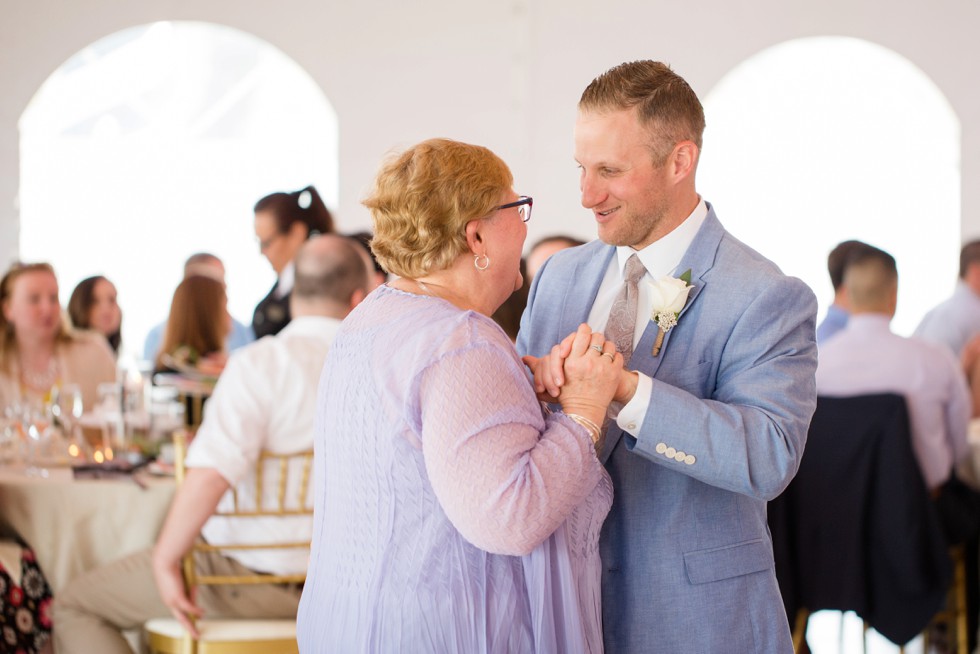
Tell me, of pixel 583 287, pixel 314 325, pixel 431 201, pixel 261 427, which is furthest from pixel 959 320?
pixel 431 201

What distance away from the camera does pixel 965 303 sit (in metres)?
6.18

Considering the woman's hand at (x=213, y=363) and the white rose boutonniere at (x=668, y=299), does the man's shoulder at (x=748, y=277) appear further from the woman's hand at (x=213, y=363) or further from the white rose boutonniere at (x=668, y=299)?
the woman's hand at (x=213, y=363)

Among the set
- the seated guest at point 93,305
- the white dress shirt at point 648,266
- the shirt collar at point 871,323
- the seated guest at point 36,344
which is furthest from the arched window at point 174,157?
the white dress shirt at point 648,266

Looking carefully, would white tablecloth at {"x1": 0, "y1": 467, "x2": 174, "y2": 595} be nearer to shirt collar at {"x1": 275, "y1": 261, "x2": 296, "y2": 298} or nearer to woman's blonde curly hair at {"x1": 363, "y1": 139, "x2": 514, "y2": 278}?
shirt collar at {"x1": 275, "y1": 261, "x2": 296, "y2": 298}

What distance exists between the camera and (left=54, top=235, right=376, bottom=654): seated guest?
3.20 meters

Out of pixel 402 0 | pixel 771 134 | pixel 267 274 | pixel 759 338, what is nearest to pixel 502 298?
pixel 759 338

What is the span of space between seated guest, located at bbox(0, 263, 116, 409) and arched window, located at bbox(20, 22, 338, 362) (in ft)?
20.6

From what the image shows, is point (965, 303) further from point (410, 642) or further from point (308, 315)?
point (410, 642)

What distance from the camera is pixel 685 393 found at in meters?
1.80

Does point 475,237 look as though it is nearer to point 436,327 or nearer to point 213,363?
point 436,327

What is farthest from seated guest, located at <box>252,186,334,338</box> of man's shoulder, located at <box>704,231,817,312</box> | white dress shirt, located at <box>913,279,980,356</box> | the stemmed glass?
white dress shirt, located at <box>913,279,980,356</box>

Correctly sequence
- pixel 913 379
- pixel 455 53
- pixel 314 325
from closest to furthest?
pixel 314 325
pixel 913 379
pixel 455 53

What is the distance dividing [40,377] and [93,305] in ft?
6.00

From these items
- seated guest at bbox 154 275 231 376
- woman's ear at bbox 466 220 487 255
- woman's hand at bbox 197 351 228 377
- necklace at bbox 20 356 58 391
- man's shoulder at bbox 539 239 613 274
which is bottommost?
necklace at bbox 20 356 58 391
